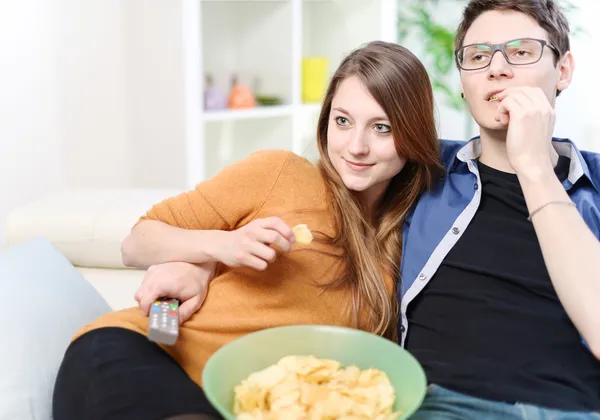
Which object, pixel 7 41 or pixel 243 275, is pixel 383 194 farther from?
pixel 7 41

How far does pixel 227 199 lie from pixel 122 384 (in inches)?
16.7

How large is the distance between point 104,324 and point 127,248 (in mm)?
190

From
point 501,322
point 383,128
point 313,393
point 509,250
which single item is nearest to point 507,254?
point 509,250

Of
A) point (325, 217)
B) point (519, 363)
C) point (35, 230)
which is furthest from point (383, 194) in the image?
point (35, 230)

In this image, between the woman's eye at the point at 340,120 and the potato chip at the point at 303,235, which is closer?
the potato chip at the point at 303,235

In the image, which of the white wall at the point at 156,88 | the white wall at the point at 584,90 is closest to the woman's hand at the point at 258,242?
the white wall at the point at 156,88

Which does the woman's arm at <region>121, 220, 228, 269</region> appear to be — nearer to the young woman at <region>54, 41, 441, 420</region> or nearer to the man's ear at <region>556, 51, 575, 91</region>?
the young woman at <region>54, 41, 441, 420</region>

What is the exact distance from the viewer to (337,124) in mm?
1357

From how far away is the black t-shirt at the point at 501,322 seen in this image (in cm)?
113

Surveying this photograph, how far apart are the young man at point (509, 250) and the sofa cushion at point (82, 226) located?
816 mm

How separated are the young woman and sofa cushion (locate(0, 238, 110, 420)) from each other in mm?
101

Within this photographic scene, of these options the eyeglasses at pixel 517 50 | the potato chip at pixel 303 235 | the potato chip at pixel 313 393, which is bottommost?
the potato chip at pixel 313 393

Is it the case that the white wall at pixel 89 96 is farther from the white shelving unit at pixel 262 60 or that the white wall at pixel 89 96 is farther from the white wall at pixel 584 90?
the white wall at pixel 584 90

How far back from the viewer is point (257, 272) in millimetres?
1285
